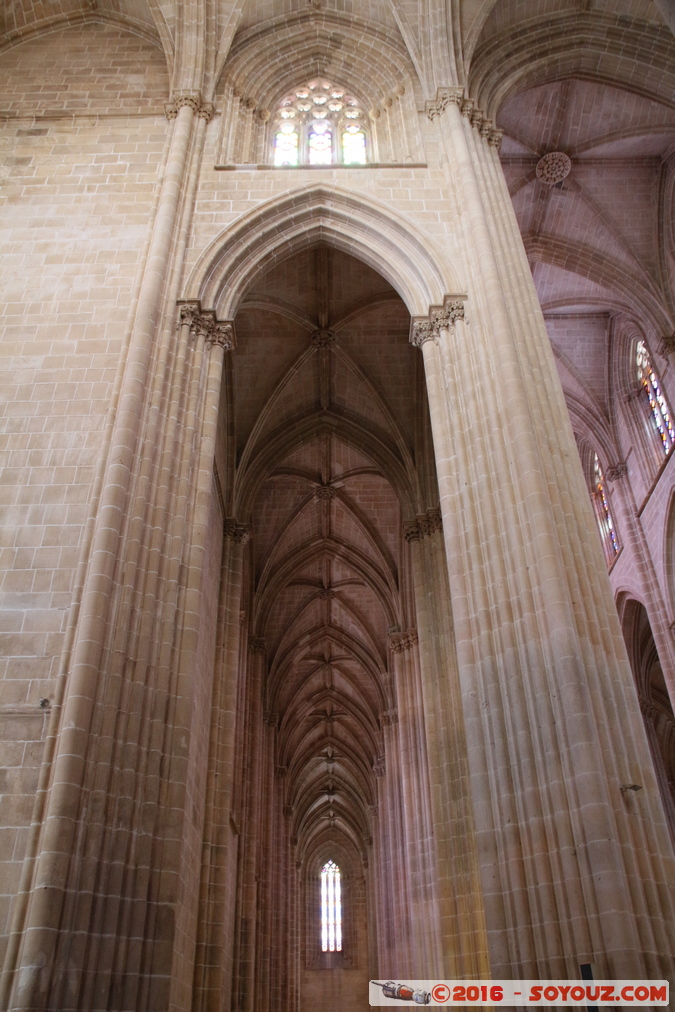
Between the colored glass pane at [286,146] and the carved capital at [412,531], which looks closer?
the colored glass pane at [286,146]

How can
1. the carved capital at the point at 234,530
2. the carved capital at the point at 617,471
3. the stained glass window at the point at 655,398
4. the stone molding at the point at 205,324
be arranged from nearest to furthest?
the stone molding at the point at 205,324 < the carved capital at the point at 234,530 < the stained glass window at the point at 655,398 < the carved capital at the point at 617,471

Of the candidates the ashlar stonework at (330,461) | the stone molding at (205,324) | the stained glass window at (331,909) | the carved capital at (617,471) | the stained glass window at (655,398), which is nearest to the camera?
the ashlar stonework at (330,461)

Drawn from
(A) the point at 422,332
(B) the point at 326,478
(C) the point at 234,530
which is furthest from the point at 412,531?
(A) the point at 422,332

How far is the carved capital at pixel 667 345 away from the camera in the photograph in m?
17.4

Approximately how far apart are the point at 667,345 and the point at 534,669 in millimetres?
11811

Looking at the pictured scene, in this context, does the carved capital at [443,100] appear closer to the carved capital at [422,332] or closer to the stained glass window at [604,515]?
the carved capital at [422,332]

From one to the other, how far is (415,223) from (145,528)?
651cm

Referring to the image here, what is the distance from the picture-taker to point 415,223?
485 inches

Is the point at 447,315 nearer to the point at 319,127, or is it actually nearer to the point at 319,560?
the point at 319,127

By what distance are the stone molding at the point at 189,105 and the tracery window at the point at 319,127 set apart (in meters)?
1.59

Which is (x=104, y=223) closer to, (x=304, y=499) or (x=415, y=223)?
(x=415, y=223)

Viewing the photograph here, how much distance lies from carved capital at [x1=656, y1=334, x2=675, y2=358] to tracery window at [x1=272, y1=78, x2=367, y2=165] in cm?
767

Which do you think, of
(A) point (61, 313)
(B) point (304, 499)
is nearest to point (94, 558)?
(A) point (61, 313)

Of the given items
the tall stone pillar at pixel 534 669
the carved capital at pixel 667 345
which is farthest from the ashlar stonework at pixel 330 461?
the carved capital at pixel 667 345
